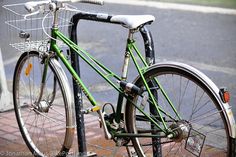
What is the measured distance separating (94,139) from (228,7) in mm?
7073

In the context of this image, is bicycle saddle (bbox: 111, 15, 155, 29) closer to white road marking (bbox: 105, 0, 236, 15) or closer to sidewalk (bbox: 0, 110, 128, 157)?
sidewalk (bbox: 0, 110, 128, 157)

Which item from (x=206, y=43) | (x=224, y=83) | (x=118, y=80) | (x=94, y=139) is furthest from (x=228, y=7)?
(x=118, y=80)

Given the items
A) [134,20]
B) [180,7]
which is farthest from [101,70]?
[180,7]

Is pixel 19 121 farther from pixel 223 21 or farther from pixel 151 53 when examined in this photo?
pixel 223 21

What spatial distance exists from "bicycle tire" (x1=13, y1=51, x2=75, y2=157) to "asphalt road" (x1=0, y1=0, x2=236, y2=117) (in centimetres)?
148

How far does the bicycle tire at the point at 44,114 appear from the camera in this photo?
4.09 m

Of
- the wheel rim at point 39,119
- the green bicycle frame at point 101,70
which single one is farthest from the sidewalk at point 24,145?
the green bicycle frame at point 101,70

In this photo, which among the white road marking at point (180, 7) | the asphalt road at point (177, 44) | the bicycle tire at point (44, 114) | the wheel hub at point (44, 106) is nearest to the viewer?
the bicycle tire at point (44, 114)

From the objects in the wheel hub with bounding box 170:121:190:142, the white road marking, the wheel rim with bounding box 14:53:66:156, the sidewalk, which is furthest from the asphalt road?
the wheel hub with bounding box 170:121:190:142

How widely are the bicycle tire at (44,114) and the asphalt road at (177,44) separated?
4.86 feet

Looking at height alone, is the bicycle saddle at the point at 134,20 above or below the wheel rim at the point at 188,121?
above

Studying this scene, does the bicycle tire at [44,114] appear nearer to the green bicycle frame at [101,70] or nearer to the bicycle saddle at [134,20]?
the green bicycle frame at [101,70]

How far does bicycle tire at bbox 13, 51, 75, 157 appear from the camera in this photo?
4090 millimetres

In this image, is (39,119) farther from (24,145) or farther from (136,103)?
(136,103)
